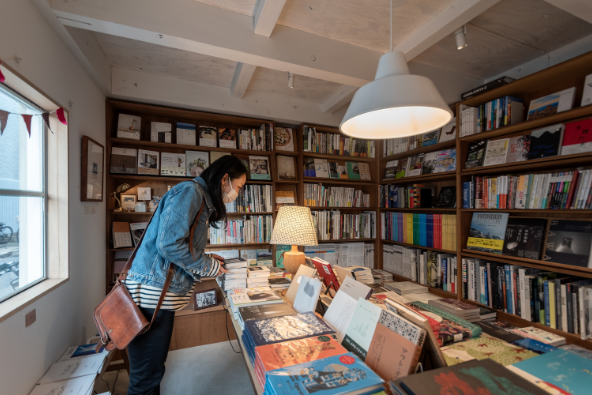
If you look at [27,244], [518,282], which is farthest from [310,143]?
[27,244]

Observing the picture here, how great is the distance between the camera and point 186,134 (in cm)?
278

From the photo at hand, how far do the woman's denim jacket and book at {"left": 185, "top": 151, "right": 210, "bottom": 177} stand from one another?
157 centimetres

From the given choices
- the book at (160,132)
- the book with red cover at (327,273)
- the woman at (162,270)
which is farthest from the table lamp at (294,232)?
the book at (160,132)

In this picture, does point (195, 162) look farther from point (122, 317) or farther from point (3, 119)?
point (122, 317)

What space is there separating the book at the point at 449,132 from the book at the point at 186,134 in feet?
8.03

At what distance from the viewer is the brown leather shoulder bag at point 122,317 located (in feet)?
3.97

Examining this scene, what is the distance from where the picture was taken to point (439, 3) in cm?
161

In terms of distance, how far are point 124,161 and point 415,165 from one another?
2.91 m

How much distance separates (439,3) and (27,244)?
272 cm

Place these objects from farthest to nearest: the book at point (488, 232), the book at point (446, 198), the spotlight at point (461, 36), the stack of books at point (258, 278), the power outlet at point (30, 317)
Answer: the book at point (446, 198)
the book at point (488, 232)
the stack of books at point (258, 278)
the spotlight at point (461, 36)
the power outlet at point (30, 317)

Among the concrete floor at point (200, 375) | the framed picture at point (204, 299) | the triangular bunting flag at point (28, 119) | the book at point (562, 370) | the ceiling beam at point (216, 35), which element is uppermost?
the ceiling beam at point (216, 35)

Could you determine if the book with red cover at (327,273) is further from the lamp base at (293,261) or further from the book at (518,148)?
the book at (518,148)

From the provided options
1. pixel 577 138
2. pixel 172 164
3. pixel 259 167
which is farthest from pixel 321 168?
pixel 577 138

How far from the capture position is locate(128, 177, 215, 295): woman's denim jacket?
1215 mm
